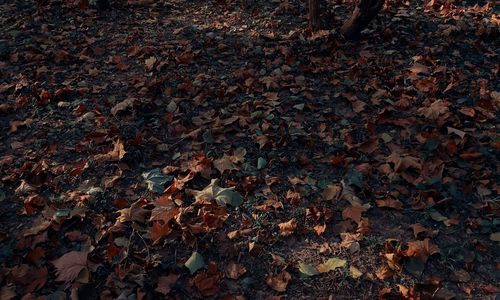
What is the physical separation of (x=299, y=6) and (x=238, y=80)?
7.08 ft

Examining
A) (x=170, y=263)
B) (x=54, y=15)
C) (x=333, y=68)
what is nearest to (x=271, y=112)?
(x=333, y=68)

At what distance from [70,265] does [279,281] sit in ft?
4.44

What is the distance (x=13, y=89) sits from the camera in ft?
15.5

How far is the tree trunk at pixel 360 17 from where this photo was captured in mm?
5191

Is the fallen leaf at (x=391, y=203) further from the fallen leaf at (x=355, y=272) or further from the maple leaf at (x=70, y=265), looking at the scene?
the maple leaf at (x=70, y=265)

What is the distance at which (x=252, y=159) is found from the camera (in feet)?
12.4

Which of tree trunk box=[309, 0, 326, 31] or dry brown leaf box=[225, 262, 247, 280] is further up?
tree trunk box=[309, 0, 326, 31]

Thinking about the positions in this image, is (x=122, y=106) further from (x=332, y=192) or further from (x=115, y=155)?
(x=332, y=192)

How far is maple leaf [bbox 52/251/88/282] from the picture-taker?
2.80 m

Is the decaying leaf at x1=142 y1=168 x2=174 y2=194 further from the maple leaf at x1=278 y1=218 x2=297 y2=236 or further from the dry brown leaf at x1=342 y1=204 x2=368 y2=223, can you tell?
the dry brown leaf at x1=342 y1=204 x2=368 y2=223

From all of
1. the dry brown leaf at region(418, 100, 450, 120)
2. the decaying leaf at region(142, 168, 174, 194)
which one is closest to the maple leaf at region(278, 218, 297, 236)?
the decaying leaf at region(142, 168, 174, 194)

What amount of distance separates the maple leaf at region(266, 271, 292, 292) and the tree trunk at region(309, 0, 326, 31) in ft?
12.1

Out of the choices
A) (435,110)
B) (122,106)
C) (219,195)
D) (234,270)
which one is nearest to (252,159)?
(219,195)

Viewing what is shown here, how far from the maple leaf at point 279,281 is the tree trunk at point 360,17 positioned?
11.6ft
